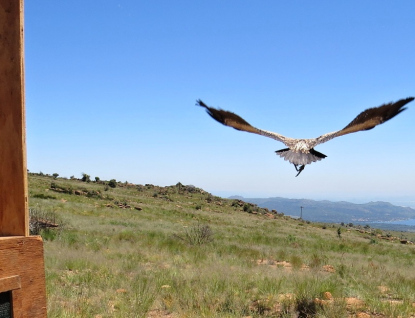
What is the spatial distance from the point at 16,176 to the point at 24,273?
0.36 meters

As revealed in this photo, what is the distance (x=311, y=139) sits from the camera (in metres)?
6.09

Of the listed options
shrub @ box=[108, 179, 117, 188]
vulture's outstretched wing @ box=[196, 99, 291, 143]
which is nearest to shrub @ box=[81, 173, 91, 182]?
shrub @ box=[108, 179, 117, 188]

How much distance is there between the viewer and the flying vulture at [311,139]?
16.7 ft

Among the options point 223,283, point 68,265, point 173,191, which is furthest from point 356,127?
point 173,191

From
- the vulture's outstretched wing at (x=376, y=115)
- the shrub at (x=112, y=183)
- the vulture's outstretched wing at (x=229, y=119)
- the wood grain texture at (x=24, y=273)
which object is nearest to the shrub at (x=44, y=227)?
the vulture's outstretched wing at (x=229, y=119)

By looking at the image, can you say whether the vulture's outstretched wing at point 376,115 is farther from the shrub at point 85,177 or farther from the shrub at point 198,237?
the shrub at point 85,177

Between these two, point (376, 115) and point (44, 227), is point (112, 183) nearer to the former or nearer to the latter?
point (44, 227)

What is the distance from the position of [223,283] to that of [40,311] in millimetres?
6130

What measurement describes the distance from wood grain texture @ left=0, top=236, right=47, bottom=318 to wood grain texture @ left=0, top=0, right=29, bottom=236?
0.07 meters

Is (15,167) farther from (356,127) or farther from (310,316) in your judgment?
(310,316)

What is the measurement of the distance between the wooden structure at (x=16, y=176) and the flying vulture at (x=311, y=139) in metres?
4.16

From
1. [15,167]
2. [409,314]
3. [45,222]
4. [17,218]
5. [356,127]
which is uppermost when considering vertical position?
[356,127]

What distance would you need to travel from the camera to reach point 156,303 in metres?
6.30

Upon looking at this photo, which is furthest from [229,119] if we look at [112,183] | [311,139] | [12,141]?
[112,183]
